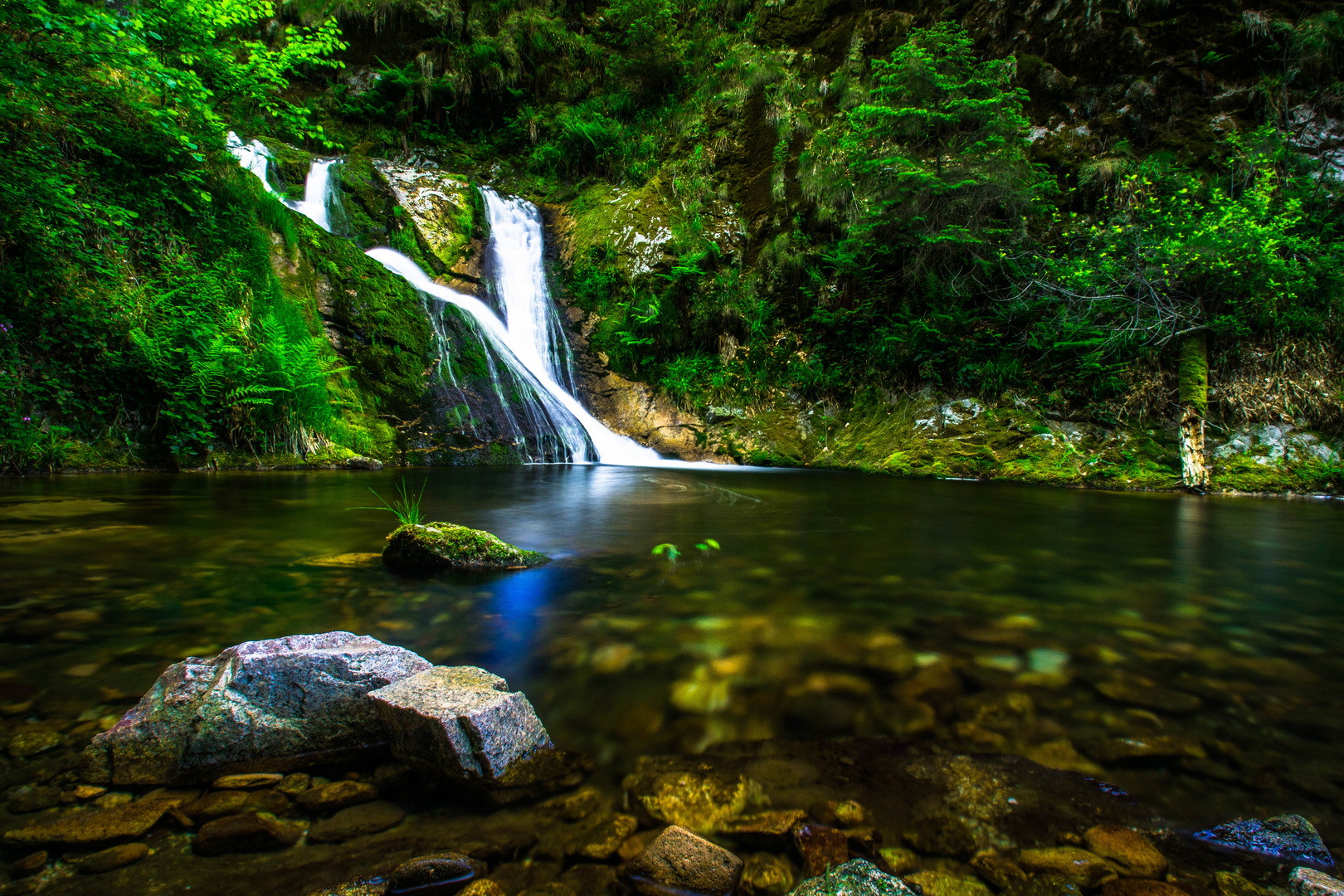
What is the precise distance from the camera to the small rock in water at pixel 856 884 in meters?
1.05

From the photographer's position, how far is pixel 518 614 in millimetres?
2678

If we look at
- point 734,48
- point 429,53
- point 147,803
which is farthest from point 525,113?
point 147,803

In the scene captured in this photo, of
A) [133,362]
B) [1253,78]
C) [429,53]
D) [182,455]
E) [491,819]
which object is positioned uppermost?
[429,53]

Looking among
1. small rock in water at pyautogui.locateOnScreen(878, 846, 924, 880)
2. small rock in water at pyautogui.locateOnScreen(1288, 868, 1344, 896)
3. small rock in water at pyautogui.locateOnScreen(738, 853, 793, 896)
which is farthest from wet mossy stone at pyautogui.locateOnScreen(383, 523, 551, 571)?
small rock in water at pyautogui.locateOnScreen(1288, 868, 1344, 896)

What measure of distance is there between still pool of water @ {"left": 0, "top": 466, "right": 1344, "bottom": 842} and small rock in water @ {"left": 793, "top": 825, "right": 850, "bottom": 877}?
43cm

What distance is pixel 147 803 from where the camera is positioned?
131cm

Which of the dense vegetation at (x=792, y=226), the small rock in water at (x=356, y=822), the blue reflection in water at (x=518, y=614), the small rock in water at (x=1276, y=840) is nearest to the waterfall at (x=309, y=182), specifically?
the dense vegetation at (x=792, y=226)

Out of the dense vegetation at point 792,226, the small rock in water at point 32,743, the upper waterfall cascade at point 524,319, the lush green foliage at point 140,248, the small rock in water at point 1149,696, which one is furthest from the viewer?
the upper waterfall cascade at point 524,319

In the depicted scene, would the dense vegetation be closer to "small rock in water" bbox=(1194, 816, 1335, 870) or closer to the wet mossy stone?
the wet mossy stone

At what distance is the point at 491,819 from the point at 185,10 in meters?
11.1

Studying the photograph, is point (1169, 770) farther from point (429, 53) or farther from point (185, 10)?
point (429, 53)

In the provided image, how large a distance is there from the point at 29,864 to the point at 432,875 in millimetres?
791

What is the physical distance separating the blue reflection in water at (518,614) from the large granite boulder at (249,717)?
17.9 inches

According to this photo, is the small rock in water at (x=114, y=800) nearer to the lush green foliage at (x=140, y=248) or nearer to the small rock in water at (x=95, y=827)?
the small rock in water at (x=95, y=827)
